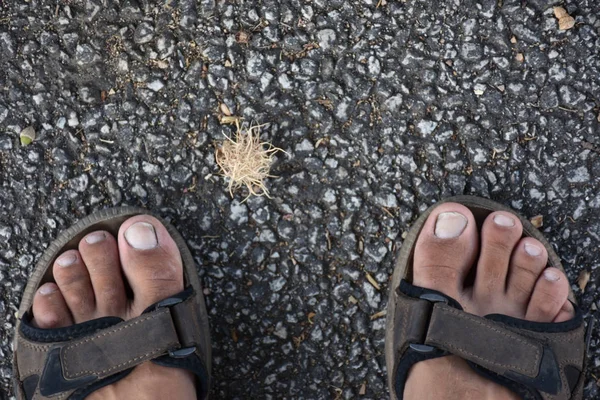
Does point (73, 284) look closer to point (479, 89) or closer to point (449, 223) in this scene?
point (449, 223)

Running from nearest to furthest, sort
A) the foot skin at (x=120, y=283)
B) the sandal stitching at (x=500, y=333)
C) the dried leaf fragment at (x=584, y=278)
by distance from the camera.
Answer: the sandal stitching at (x=500, y=333) → the foot skin at (x=120, y=283) → the dried leaf fragment at (x=584, y=278)

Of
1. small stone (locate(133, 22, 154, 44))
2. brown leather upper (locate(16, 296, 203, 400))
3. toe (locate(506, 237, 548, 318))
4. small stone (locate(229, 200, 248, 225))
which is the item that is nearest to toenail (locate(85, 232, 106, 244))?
brown leather upper (locate(16, 296, 203, 400))

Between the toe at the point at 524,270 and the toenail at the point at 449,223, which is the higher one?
the toenail at the point at 449,223

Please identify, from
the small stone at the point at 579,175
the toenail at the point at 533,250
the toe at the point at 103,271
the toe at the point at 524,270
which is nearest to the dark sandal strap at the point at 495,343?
the toe at the point at 524,270

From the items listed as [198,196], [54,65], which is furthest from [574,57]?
[54,65]

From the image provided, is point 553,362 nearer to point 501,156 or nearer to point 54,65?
point 501,156

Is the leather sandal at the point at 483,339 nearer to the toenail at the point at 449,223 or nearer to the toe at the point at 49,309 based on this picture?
the toenail at the point at 449,223
